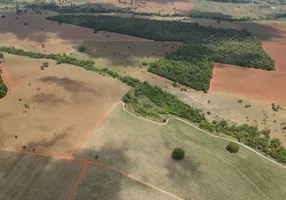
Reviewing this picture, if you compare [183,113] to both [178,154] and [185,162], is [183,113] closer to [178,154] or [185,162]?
[178,154]

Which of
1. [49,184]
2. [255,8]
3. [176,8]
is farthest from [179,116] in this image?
[255,8]

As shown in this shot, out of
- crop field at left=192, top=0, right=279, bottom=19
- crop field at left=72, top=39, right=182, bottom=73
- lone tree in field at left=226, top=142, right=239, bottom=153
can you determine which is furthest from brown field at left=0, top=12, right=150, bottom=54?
crop field at left=192, top=0, right=279, bottom=19

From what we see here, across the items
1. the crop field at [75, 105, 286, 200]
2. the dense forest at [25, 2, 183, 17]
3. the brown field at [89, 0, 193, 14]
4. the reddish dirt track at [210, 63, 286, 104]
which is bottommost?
the crop field at [75, 105, 286, 200]

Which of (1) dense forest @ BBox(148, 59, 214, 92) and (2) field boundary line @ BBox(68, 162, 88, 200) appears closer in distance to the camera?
(2) field boundary line @ BBox(68, 162, 88, 200)

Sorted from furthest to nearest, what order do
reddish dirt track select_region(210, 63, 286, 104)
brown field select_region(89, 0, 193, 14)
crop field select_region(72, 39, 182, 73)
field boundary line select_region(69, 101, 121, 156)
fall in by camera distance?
brown field select_region(89, 0, 193, 14) < crop field select_region(72, 39, 182, 73) < reddish dirt track select_region(210, 63, 286, 104) < field boundary line select_region(69, 101, 121, 156)

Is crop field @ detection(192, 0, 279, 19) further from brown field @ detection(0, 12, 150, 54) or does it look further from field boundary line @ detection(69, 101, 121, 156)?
field boundary line @ detection(69, 101, 121, 156)

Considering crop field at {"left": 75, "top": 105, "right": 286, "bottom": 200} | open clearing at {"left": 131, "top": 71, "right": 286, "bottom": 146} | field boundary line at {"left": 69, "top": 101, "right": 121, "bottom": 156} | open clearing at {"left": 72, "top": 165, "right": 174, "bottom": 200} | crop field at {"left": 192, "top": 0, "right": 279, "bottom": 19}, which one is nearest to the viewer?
open clearing at {"left": 72, "top": 165, "right": 174, "bottom": 200}

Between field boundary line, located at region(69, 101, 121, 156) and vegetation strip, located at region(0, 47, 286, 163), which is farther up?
field boundary line, located at region(69, 101, 121, 156)
